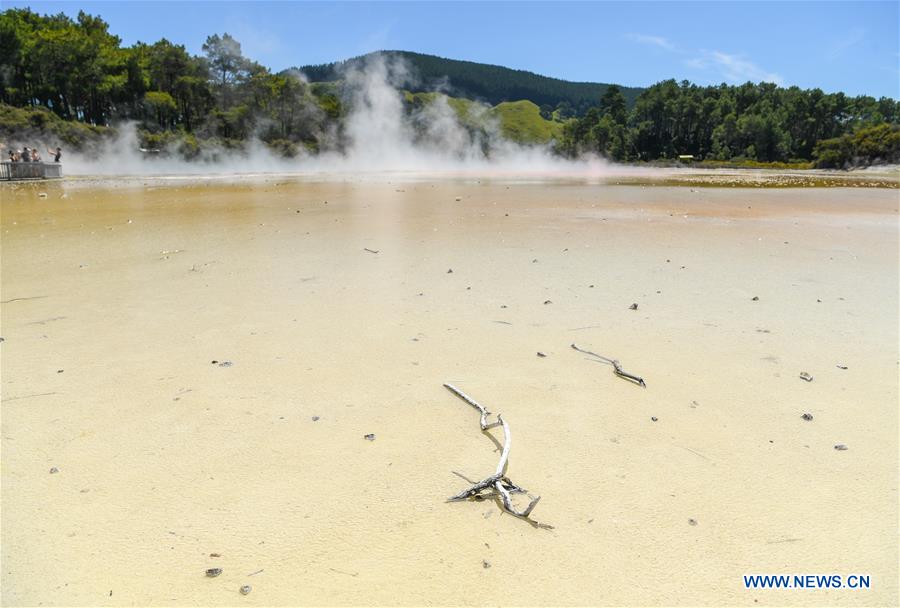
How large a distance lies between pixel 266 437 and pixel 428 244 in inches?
181

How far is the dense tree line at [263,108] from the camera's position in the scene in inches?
1563

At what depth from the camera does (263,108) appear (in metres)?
52.9

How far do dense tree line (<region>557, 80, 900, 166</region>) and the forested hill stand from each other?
205ft

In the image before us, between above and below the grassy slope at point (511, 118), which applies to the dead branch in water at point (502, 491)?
below

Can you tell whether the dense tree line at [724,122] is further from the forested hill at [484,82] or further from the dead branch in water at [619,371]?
the dead branch in water at [619,371]

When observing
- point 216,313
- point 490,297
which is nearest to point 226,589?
point 216,313

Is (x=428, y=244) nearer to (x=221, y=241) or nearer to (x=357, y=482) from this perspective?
(x=221, y=241)

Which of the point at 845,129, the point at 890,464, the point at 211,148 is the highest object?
the point at 845,129

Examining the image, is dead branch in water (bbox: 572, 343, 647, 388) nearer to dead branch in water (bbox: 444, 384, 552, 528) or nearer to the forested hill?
dead branch in water (bbox: 444, 384, 552, 528)

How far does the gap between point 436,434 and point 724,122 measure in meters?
89.8

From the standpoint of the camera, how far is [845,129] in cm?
7844

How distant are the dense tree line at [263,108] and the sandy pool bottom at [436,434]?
3877cm

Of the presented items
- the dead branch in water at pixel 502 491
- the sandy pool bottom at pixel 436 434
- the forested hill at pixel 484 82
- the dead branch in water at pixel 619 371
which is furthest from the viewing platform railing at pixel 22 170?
the forested hill at pixel 484 82

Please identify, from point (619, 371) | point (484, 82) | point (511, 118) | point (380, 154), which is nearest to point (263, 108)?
point (380, 154)
